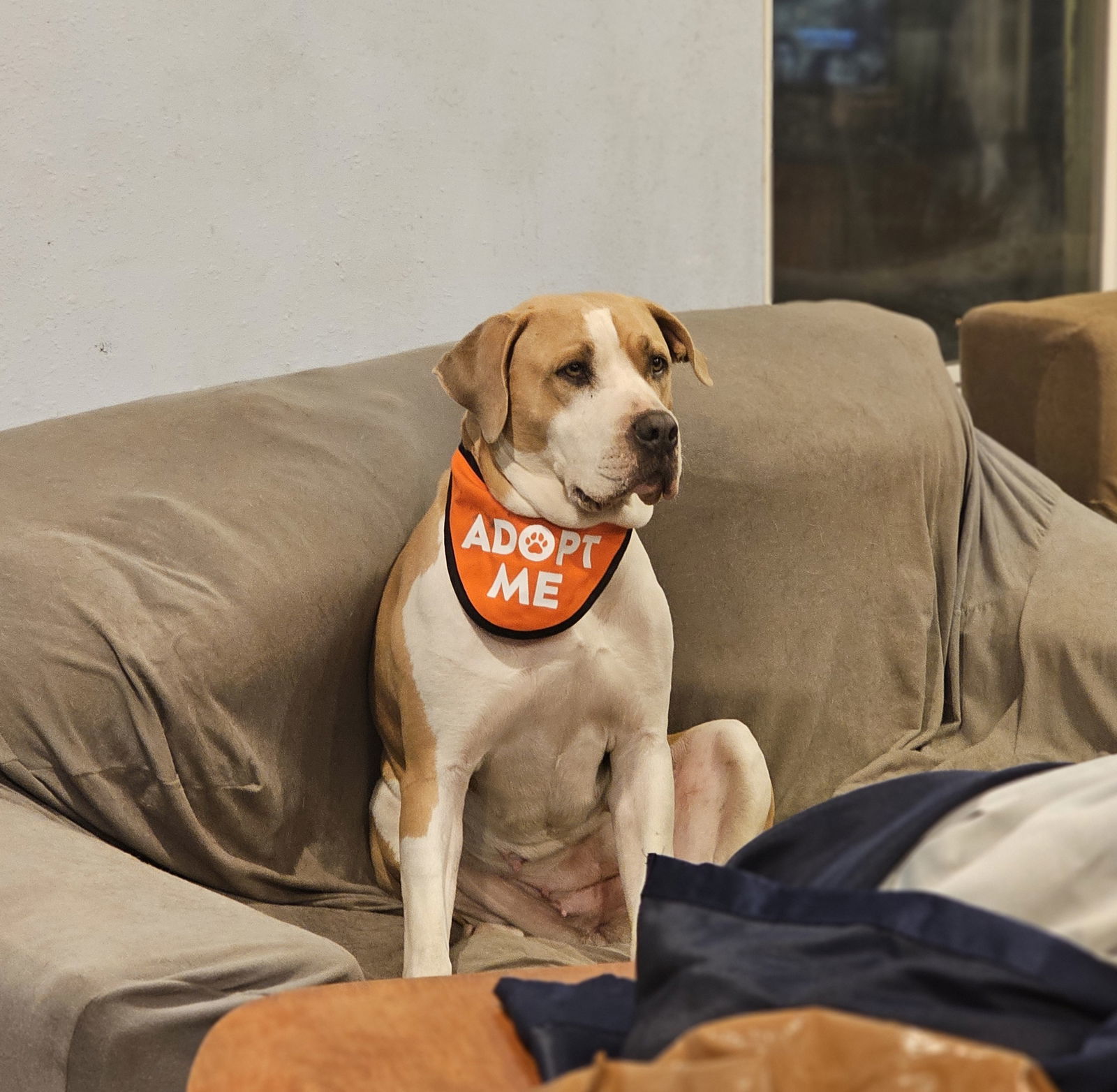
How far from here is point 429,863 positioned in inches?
63.4

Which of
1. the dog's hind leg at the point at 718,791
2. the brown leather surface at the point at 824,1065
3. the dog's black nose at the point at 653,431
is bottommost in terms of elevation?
the dog's hind leg at the point at 718,791

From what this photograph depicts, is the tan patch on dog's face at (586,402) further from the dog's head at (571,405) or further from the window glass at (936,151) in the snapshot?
the window glass at (936,151)

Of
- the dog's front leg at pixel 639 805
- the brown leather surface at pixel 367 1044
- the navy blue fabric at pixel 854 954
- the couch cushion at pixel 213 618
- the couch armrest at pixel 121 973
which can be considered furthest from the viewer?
the dog's front leg at pixel 639 805

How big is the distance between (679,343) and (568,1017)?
43.9 inches

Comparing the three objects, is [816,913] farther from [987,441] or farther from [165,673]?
[987,441]

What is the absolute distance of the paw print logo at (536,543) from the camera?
1.66m

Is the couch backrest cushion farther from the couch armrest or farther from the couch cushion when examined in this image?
the couch armrest

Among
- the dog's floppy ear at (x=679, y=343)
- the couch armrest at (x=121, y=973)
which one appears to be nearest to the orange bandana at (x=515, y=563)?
the dog's floppy ear at (x=679, y=343)

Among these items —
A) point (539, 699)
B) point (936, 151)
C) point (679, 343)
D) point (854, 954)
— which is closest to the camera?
point (854, 954)

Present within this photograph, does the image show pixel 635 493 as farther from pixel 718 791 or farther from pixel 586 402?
pixel 718 791

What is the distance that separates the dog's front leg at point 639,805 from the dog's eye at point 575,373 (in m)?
0.46

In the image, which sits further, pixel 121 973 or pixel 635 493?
pixel 635 493

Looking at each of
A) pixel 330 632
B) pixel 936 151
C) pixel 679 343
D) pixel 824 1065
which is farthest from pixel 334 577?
pixel 936 151

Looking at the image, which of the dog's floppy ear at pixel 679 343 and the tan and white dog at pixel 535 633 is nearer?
the tan and white dog at pixel 535 633
